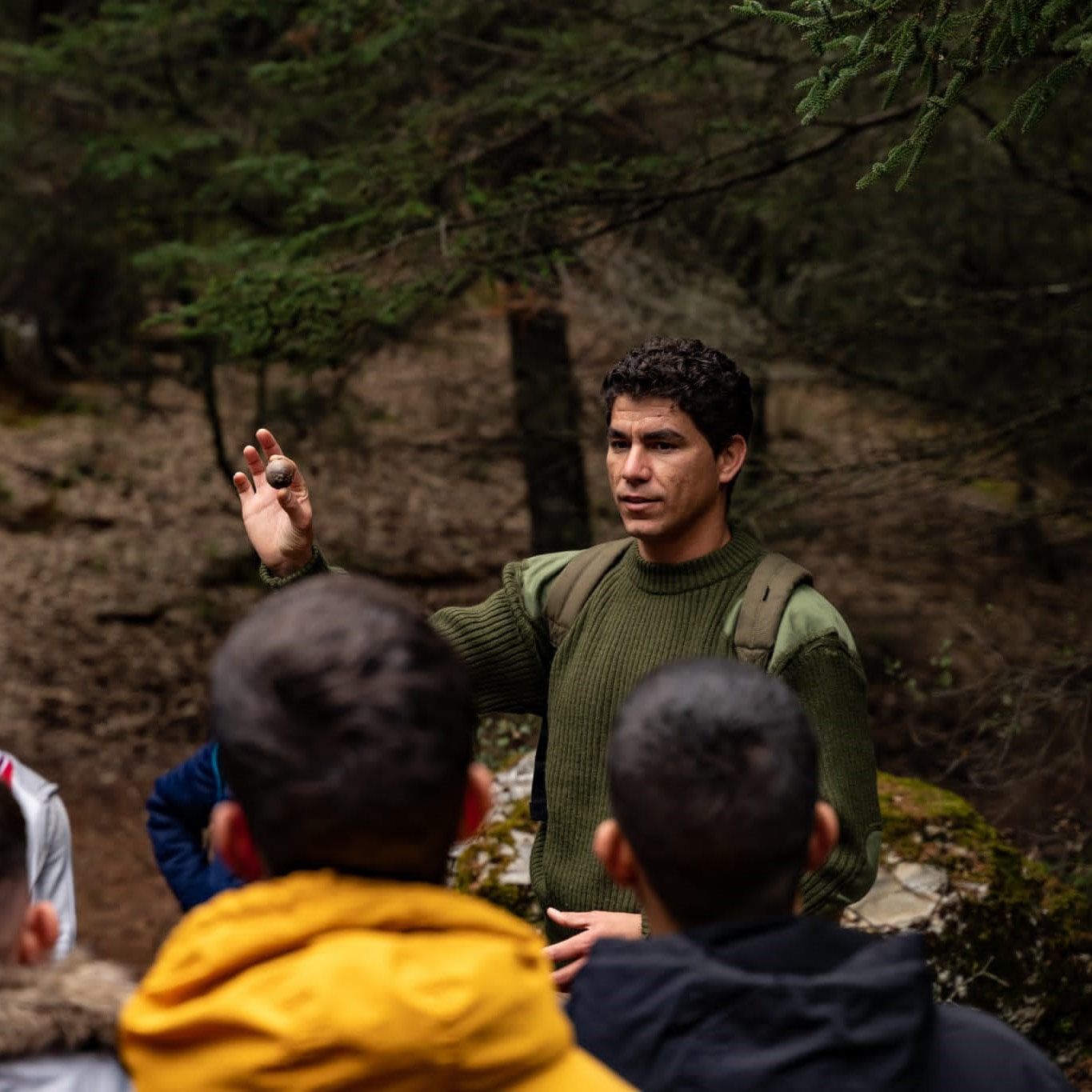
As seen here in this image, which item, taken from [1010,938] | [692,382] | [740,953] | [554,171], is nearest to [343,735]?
[740,953]

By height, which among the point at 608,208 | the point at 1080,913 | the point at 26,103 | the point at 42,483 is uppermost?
the point at 26,103

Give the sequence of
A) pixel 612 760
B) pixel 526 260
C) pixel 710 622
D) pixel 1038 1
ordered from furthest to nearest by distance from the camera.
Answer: pixel 526 260 → pixel 1038 1 → pixel 710 622 → pixel 612 760

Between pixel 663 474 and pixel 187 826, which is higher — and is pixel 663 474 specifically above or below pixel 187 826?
above

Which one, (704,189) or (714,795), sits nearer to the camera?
(714,795)

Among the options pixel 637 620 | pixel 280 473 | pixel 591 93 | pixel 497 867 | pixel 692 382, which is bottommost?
pixel 497 867

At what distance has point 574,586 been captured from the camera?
3154mm

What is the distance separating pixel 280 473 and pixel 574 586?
76 cm

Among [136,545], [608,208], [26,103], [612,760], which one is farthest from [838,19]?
[136,545]

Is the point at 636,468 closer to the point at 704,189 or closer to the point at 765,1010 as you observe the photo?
the point at 765,1010

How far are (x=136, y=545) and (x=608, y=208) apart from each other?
7597 mm

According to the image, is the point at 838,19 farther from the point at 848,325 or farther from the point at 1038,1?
the point at 848,325

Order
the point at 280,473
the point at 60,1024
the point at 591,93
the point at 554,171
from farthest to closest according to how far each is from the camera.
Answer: the point at 591,93 → the point at 554,171 → the point at 280,473 → the point at 60,1024

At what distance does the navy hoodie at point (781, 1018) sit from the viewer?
1632 millimetres

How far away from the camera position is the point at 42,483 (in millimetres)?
13055
